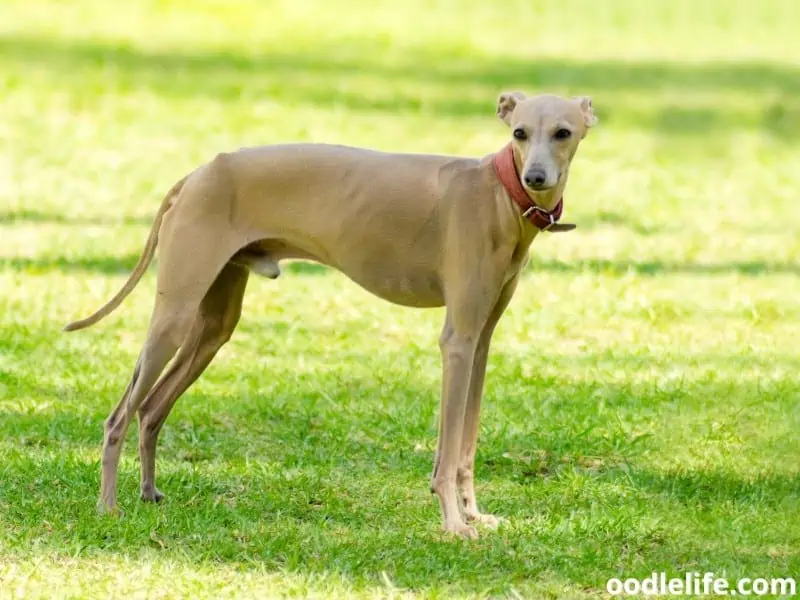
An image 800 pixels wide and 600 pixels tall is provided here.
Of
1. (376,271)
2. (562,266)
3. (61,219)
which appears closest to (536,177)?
(376,271)

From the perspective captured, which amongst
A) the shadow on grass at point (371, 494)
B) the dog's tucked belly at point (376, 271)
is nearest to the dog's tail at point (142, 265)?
the dog's tucked belly at point (376, 271)

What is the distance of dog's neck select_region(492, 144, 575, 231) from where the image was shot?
6.36m

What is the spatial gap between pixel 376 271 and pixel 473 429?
2.55 feet

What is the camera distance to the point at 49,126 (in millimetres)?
16750

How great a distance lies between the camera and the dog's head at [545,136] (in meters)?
6.14

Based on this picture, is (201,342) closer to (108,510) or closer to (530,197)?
(108,510)

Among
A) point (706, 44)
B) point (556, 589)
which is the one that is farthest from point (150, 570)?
point (706, 44)

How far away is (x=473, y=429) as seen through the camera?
683cm

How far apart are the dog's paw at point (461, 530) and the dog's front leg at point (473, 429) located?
0.83ft

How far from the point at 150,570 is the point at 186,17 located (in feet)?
60.5

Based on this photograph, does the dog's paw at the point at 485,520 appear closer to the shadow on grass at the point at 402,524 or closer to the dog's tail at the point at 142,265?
the shadow on grass at the point at 402,524

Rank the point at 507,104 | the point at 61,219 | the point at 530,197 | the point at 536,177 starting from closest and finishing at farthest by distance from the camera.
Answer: the point at 536,177 < the point at 530,197 < the point at 507,104 < the point at 61,219

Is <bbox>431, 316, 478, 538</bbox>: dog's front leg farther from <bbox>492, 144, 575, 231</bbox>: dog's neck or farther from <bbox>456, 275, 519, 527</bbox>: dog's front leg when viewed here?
<bbox>492, 144, 575, 231</bbox>: dog's neck

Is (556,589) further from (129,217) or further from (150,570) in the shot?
(129,217)
